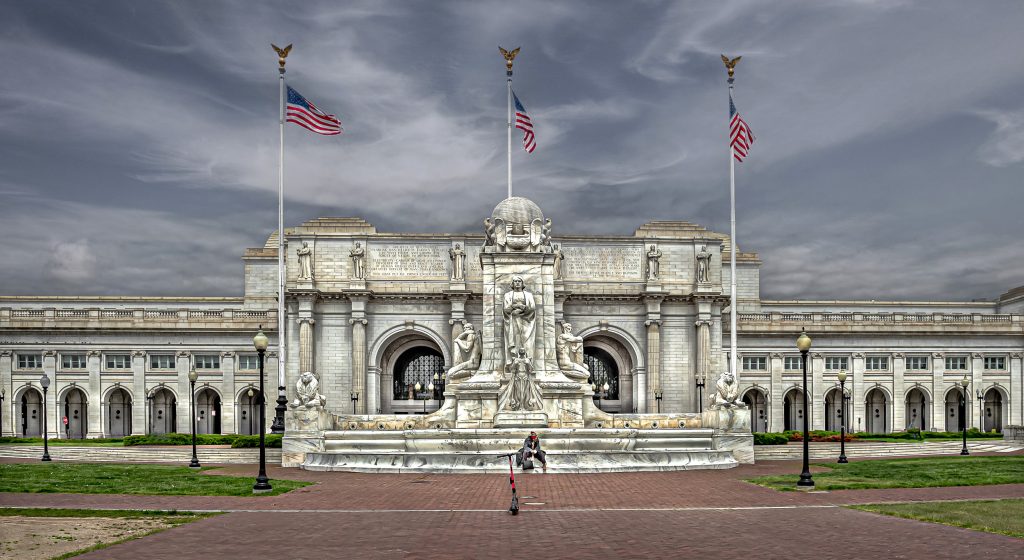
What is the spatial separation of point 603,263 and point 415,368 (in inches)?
724

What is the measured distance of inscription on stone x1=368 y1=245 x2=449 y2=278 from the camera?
250ft

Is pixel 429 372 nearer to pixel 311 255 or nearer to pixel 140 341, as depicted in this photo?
pixel 311 255

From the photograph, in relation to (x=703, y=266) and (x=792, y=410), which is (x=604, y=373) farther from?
(x=792, y=410)

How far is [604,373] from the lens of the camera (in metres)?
81.6

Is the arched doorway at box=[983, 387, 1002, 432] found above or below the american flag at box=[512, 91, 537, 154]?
below

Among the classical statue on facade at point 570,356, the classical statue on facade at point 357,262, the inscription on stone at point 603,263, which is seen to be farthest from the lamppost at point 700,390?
the classical statue on facade at point 570,356

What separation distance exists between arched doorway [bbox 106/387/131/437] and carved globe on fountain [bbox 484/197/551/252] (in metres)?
54.2

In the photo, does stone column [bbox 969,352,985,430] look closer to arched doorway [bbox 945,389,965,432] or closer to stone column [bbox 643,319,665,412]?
arched doorway [bbox 945,389,965,432]

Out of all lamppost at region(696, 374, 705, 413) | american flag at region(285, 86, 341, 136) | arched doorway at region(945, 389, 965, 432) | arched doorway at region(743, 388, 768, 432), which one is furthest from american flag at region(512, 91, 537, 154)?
arched doorway at region(945, 389, 965, 432)

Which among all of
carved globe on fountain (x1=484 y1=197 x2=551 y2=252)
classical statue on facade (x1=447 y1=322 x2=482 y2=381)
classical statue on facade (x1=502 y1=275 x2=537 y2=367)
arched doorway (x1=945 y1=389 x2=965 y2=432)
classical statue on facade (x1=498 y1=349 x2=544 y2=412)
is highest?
carved globe on fountain (x1=484 y1=197 x2=551 y2=252)

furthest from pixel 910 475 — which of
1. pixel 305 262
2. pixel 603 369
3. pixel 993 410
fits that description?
pixel 993 410

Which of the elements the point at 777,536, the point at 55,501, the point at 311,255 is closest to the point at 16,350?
the point at 311,255

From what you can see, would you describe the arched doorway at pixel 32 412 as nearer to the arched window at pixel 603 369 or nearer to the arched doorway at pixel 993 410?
the arched window at pixel 603 369

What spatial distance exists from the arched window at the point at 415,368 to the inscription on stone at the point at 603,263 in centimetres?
1375
